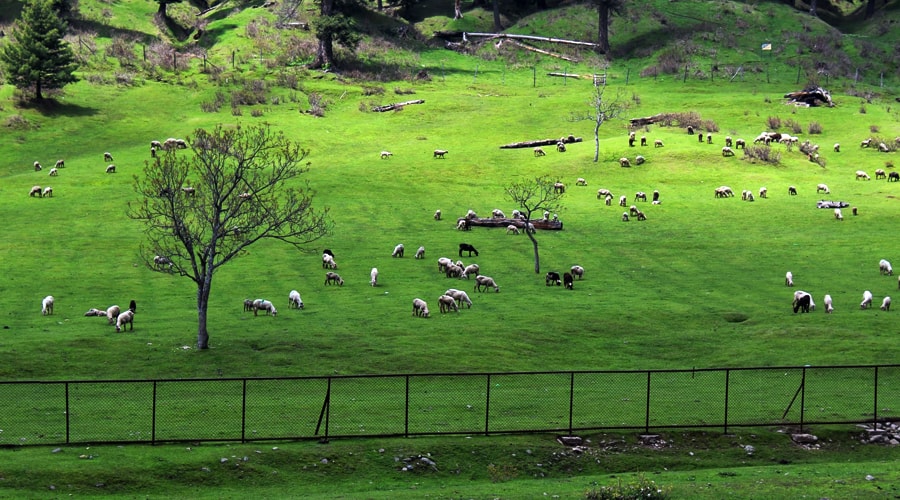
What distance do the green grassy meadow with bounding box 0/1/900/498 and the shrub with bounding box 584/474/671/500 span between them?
0.95 meters

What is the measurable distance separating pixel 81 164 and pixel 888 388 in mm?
77083

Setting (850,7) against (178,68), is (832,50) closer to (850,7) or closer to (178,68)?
(850,7)

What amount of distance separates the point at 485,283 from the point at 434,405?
76.8 ft

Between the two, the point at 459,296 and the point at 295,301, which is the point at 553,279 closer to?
the point at 459,296

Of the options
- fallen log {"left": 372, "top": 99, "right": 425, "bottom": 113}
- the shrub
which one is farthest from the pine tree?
the shrub

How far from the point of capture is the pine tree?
114m

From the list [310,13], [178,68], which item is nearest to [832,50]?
[310,13]

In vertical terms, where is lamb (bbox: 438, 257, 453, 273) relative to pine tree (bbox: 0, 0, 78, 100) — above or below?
below

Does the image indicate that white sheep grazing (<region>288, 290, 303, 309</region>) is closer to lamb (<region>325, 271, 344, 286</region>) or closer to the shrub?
lamb (<region>325, 271, 344, 286</region>)

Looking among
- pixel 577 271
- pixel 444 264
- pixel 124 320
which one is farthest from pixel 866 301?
pixel 124 320

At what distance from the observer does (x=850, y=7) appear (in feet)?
624

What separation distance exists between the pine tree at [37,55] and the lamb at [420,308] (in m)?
73.3

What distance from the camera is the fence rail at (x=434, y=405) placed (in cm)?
3603

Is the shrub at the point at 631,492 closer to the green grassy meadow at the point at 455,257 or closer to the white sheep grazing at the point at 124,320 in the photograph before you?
the green grassy meadow at the point at 455,257
